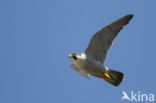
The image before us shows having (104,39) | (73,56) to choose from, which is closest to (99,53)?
(104,39)

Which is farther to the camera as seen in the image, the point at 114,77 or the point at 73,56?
the point at 114,77

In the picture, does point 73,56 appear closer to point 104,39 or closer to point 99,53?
point 99,53

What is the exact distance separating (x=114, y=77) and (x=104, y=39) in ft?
5.30

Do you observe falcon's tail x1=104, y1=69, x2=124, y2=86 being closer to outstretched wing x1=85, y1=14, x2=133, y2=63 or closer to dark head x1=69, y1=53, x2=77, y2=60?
outstretched wing x1=85, y1=14, x2=133, y2=63

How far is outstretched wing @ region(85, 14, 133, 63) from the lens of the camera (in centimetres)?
1485

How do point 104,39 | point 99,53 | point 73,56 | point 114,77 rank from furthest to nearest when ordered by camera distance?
1. point 114,77
2. point 99,53
3. point 104,39
4. point 73,56

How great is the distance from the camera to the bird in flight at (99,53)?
48.7 ft

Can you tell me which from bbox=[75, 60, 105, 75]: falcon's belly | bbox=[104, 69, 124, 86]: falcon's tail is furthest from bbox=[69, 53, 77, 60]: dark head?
bbox=[104, 69, 124, 86]: falcon's tail

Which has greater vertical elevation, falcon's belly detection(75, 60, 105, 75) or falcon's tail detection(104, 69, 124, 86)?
falcon's belly detection(75, 60, 105, 75)

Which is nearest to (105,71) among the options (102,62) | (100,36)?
(102,62)

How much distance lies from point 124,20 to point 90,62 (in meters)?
2.03

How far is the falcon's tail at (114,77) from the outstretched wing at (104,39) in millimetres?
602

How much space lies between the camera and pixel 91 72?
1497 centimetres

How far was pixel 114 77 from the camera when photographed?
51.0ft
